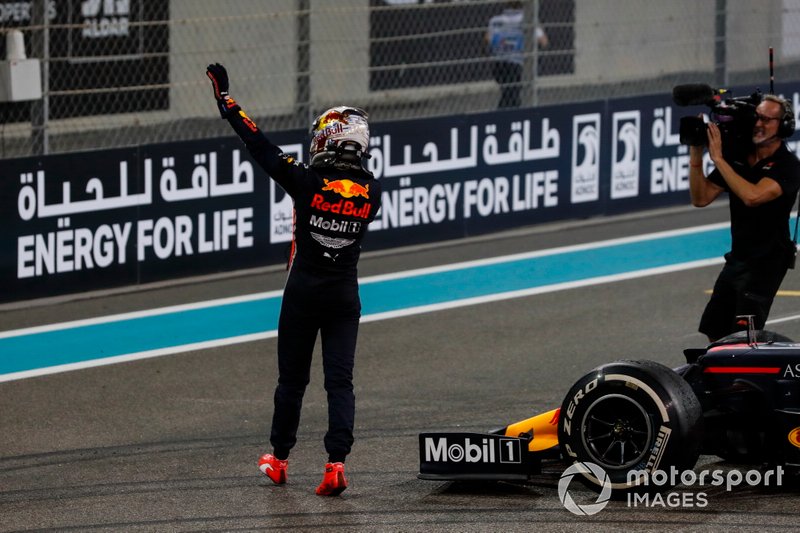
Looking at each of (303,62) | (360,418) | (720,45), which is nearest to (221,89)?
(360,418)

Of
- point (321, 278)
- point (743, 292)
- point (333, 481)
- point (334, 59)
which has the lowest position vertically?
point (333, 481)

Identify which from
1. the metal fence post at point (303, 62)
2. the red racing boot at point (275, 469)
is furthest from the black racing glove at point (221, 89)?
the metal fence post at point (303, 62)

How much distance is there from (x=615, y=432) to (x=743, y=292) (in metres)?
1.54

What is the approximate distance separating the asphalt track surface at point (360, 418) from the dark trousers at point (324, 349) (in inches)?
11.9

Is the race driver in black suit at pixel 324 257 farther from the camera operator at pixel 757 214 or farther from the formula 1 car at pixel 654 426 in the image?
the camera operator at pixel 757 214

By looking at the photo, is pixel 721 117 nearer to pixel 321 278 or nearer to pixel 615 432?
A: pixel 615 432

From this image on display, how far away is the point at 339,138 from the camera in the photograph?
7137mm

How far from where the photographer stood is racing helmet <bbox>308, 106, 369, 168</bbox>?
714 cm

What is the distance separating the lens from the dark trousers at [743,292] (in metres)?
8.03

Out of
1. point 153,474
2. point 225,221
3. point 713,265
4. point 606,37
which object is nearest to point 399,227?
point 225,221

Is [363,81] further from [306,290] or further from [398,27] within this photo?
[306,290]

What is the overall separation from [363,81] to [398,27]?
0.94 metres

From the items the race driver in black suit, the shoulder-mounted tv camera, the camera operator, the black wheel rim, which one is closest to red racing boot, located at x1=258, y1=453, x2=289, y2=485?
the race driver in black suit

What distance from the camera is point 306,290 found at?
725 cm
